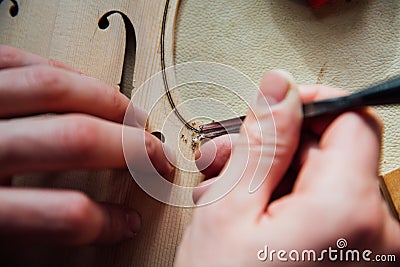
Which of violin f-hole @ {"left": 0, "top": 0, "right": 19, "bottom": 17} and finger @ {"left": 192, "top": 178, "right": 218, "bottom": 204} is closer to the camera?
finger @ {"left": 192, "top": 178, "right": 218, "bottom": 204}

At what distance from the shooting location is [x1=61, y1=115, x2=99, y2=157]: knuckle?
21.3 inches

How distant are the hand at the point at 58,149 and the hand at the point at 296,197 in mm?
126

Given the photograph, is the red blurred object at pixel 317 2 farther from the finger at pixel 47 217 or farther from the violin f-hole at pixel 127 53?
the finger at pixel 47 217

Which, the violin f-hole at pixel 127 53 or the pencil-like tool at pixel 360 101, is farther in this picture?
the violin f-hole at pixel 127 53

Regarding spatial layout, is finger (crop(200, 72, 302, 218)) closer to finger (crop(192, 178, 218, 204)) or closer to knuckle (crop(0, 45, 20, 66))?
finger (crop(192, 178, 218, 204))

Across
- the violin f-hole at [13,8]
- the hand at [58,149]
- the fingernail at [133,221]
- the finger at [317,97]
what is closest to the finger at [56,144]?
the hand at [58,149]

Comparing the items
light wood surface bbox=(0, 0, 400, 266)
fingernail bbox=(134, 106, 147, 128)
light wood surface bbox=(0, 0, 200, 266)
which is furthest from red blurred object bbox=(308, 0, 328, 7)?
fingernail bbox=(134, 106, 147, 128)

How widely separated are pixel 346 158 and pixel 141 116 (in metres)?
0.32

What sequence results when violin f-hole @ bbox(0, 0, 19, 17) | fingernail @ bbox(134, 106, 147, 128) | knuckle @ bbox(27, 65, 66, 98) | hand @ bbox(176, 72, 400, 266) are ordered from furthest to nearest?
violin f-hole @ bbox(0, 0, 19, 17) < fingernail @ bbox(134, 106, 147, 128) < knuckle @ bbox(27, 65, 66, 98) < hand @ bbox(176, 72, 400, 266)

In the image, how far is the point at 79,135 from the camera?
1.78ft

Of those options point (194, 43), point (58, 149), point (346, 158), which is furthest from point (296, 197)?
point (194, 43)

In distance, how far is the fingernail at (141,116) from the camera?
687 mm

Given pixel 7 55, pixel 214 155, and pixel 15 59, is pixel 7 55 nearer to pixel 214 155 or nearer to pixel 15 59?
pixel 15 59

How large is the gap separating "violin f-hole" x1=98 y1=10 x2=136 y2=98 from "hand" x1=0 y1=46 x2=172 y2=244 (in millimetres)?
102
